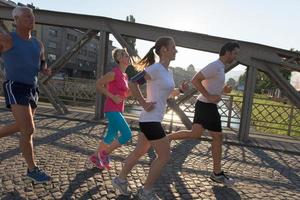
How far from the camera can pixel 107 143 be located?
487 cm

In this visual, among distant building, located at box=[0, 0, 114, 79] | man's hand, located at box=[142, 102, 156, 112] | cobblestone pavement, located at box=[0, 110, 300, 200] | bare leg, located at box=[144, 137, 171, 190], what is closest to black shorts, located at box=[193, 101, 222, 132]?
cobblestone pavement, located at box=[0, 110, 300, 200]

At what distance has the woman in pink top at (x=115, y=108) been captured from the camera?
4621 millimetres

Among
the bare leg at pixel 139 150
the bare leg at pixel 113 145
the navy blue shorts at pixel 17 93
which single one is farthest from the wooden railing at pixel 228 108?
the navy blue shorts at pixel 17 93

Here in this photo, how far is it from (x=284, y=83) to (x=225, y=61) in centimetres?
431

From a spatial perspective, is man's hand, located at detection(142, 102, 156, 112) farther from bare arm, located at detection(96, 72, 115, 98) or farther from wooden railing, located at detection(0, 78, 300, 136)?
wooden railing, located at detection(0, 78, 300, 136)

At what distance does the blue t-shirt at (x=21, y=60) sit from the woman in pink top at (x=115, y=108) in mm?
885

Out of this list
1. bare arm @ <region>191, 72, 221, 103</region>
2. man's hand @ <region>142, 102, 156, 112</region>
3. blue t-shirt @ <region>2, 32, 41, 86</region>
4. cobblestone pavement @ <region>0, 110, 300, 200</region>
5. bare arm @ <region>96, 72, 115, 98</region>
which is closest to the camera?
man's hand @ <region>142, 102, 156, 112</region>

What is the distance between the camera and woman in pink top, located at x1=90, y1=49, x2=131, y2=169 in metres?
4.62

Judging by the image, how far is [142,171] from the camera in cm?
501

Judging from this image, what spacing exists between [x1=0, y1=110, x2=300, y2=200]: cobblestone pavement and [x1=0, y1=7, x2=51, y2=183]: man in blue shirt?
34cm

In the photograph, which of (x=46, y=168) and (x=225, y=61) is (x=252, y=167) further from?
(x=46, y=168)

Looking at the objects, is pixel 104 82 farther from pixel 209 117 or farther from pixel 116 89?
pixel 209 117

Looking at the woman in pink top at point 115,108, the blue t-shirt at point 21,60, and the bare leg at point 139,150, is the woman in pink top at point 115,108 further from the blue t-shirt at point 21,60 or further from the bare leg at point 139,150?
the blue t-shirt at point 21,60

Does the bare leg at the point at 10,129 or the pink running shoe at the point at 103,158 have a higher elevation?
the bare leg at the point at 10,129
